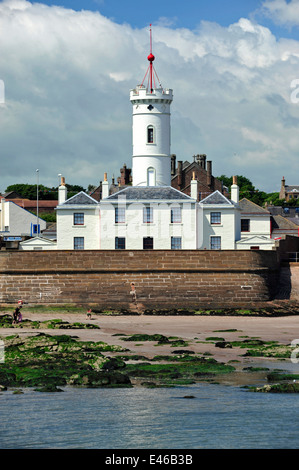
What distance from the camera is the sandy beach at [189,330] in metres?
31.4

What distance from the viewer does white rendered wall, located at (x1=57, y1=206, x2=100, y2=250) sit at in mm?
50594

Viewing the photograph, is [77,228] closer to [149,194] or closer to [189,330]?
[149,194]

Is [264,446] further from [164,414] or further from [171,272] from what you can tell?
[171,272]

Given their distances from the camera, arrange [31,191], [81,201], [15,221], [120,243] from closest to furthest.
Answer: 1. [120,243]
2. [81,201]
3. [15,221]
4. [31,191]

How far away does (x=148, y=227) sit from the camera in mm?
50188

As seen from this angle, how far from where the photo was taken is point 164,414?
21.6 meters

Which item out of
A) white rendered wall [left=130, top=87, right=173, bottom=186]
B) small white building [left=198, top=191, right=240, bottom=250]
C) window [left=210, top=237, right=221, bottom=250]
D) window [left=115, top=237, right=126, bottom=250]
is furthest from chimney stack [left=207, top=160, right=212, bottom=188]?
window [left=115, top=237, right=126, bottom=250]

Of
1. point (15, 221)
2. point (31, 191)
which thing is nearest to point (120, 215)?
point (15, 221)

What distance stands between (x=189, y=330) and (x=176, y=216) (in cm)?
1362

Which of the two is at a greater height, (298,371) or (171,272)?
(171,272)

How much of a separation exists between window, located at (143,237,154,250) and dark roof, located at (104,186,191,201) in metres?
2.54

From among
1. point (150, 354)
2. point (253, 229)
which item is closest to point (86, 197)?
point (253, 229)

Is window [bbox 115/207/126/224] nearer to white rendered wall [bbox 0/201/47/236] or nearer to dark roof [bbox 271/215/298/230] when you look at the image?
dark roof [bbox 271/215/298/230]
